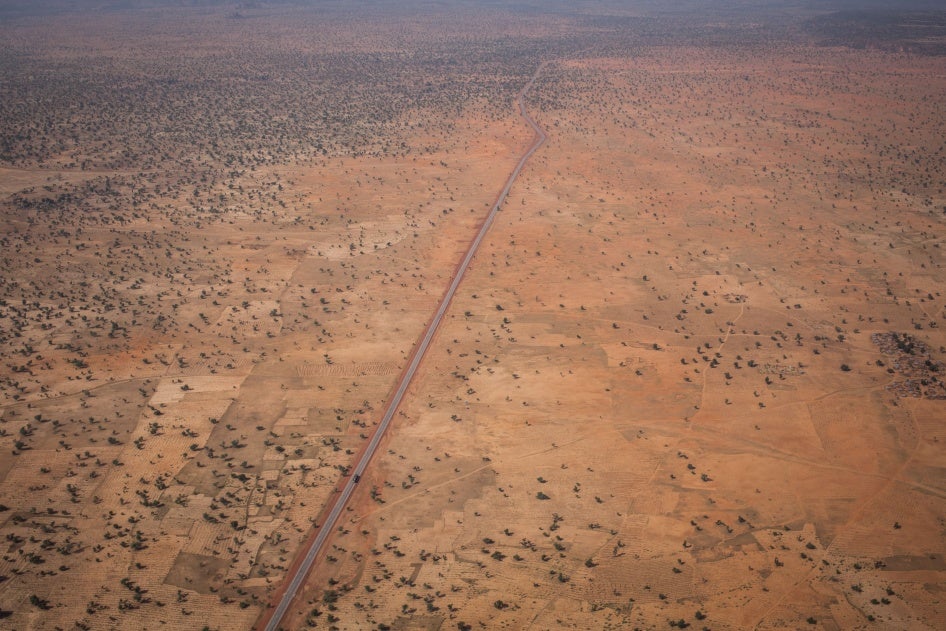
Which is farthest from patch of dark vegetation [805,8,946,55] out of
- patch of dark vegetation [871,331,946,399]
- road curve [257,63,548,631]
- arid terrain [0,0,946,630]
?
road curve [257,63,548,631]

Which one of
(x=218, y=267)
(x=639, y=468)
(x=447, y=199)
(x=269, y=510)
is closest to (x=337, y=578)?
(x=269, y=510)

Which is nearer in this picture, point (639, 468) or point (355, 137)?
point (639, 468)

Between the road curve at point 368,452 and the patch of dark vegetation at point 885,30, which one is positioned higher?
the patch of dark vegetation at point 885,30

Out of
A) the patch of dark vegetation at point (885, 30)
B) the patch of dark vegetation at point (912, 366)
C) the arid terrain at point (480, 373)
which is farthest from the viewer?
the patch of dark vegetation at point (885, 30)

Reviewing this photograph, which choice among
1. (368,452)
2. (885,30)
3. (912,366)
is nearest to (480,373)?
(368,452)

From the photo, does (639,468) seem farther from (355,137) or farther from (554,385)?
(355,137)

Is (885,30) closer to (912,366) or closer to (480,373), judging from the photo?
(912,366)

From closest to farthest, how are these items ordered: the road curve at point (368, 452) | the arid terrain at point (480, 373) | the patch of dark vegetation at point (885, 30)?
the road curve at point (368, 452) → the arid terrain at point (480, 373) → the patch of dark vegetation at point (885, 30)

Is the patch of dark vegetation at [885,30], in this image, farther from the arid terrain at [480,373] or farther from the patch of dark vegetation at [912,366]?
the patch of dark vegetation at [912,366]

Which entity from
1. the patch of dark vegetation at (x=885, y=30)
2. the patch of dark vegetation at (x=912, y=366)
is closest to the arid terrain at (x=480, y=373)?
the patch of dark vegetation at (x=912, y=366)

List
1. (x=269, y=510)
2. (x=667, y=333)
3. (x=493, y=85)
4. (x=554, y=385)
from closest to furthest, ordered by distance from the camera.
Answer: (x=269, y=510)
(x=554, y=385)
(x=667, y=333)
(x=493, y=85)
